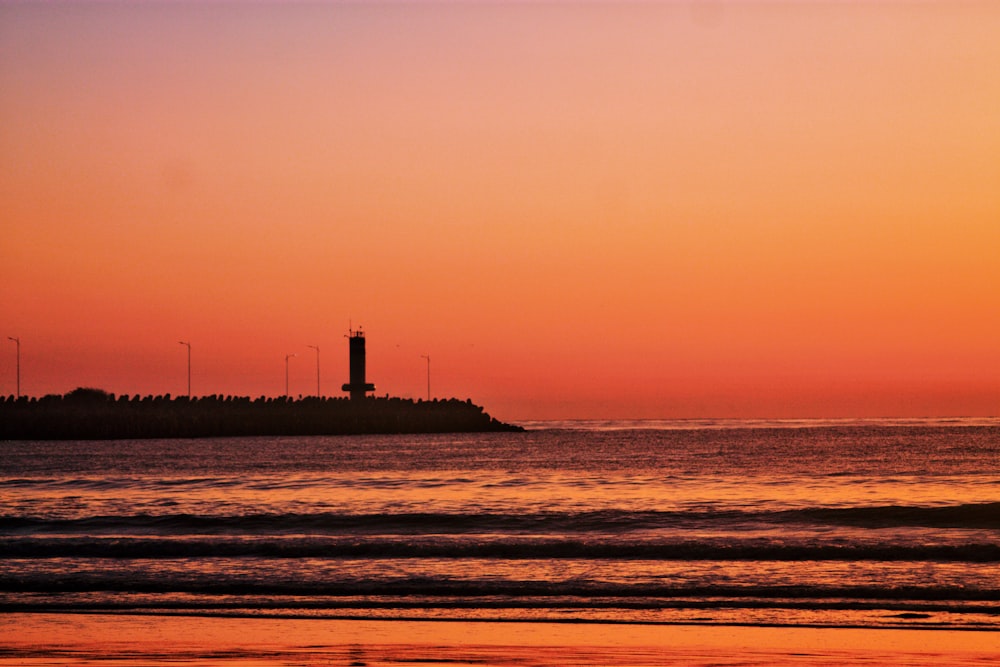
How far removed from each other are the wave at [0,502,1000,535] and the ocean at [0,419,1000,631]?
0.11 meters

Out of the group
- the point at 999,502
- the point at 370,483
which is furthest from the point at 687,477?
the point at 999,502

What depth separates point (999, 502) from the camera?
34906 mm

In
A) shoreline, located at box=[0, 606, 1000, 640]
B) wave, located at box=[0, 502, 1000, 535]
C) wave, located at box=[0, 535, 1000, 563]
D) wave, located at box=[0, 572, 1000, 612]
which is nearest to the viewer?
shoreline, located at box=[0, 606, 1000, 640]

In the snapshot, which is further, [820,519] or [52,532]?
[820,519]

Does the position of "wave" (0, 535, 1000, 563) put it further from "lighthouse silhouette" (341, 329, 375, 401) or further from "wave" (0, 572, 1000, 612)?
"lighthouse silhouette" (341, 329, 375, 401)

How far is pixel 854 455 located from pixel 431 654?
227 ft

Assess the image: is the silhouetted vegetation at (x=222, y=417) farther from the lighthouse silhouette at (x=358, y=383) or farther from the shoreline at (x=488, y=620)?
the shoreline at (x=488, y=620)

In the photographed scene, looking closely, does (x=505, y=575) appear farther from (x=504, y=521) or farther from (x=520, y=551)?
(x=504, y=521)

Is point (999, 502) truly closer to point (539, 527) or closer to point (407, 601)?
point (539, 527)

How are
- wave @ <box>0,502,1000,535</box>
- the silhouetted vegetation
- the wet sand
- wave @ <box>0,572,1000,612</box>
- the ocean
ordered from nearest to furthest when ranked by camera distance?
the wet sand
the ocean
wave @ <box>0,572,1000,612</box>
wave @ <box>0,502,1000,535</box>
the silhouetted vegetation

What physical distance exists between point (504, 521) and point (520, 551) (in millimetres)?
7961

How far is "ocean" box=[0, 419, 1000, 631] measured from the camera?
56.6 ft

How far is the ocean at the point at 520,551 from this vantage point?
1725 cm

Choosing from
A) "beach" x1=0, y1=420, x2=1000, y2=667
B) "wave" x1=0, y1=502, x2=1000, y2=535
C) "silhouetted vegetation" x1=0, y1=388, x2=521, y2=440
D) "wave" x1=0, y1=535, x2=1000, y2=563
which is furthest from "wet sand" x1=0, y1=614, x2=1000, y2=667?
"silhouetted vegetation" x1=0, y1=388, x2=521, y2=440
